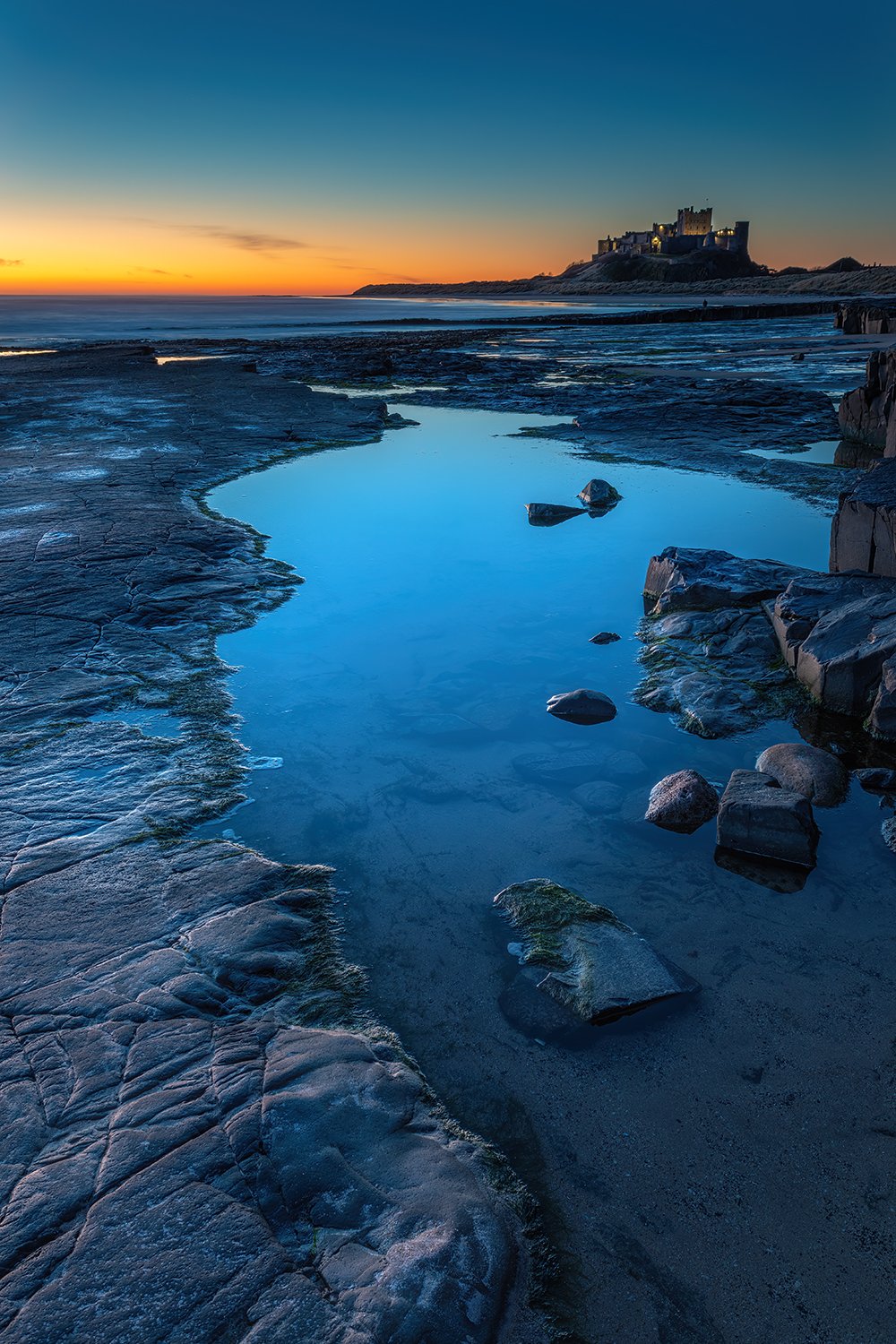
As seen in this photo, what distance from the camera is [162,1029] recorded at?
2.41 m

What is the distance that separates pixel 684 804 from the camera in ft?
11.8

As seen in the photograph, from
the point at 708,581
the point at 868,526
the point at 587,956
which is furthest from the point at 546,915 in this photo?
the point at 868,526

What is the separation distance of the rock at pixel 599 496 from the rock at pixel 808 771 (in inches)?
222

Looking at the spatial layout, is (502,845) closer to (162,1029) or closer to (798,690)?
(162,1029)

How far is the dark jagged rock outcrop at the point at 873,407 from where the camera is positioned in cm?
1137

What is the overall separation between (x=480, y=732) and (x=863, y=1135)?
2.66 m

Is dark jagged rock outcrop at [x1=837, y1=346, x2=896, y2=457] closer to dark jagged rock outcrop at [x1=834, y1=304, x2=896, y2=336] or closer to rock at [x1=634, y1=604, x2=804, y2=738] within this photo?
rock at [x1=634, y1=604, x2=804, y2=738]

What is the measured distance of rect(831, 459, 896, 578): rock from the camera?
221 inches

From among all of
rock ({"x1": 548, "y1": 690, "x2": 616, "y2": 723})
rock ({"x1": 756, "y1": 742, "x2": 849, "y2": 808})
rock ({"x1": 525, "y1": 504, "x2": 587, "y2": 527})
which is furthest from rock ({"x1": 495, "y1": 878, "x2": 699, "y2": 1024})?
rock ({"x1": 525, "y1": 504, "x2": 587, "y2": 527})

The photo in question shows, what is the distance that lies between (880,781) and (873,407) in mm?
9811

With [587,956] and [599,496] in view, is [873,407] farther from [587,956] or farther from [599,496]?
[587,956]

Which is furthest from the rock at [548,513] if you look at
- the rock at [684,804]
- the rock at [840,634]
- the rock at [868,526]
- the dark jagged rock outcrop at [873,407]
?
the rock at [684,804]

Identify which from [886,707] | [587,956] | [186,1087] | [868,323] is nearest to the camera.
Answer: [186,1087]

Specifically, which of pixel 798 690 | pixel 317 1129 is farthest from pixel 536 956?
pixel 798 690
